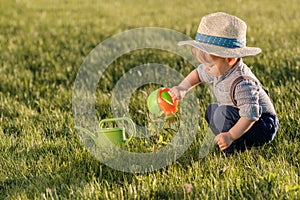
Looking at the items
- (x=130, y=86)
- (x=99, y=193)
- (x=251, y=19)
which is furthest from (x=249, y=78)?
(x=251, y=19)

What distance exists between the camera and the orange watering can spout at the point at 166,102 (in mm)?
3702

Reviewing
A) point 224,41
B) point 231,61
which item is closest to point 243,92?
point 231,61

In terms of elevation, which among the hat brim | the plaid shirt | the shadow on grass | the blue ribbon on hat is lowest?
the shadow on grass

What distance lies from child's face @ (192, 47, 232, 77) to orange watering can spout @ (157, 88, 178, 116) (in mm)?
431

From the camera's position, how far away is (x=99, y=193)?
298cm

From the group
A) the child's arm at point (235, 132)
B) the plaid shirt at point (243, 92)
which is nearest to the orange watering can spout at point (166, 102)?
the plaid shirt at point (243, 92)

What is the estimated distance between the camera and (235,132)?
330 centimetres

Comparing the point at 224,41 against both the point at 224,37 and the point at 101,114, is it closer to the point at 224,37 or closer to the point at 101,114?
the point at 224,37

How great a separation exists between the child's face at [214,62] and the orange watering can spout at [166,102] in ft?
1.41

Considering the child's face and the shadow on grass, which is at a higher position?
the child's face

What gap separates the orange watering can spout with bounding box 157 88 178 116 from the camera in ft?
12.1

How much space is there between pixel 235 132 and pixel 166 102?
2.06 feet

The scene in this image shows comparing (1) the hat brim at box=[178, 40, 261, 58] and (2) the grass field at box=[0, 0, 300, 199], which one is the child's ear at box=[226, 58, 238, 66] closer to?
(1) the hat brim at box=[178, 40, 261, 58]

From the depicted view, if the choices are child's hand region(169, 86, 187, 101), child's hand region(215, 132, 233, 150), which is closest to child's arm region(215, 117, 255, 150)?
child's hand region(215, 132, 233, 150)
